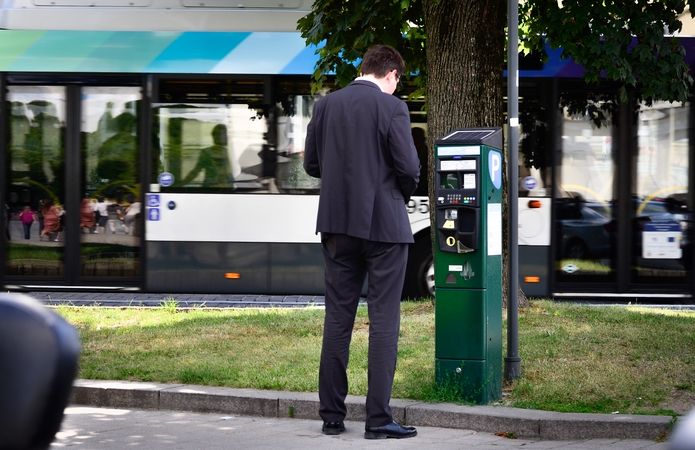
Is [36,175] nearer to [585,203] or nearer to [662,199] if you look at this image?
[585,203]

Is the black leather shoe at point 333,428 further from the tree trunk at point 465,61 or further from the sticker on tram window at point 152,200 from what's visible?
the sticker on tram window at point 152,200

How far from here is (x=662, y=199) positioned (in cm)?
1116

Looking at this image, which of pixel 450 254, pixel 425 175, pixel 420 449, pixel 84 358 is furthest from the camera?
pixel 425 175

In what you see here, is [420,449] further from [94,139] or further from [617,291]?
[94,139]

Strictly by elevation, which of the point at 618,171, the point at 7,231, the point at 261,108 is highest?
the point at 261,108

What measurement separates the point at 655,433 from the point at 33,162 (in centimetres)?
858

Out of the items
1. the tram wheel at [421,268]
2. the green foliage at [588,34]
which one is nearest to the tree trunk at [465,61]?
the green foliage at [588,34]

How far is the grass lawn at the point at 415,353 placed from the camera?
5883mm

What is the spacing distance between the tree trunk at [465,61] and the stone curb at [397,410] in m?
3.47

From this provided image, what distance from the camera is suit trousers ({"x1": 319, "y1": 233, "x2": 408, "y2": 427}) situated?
514cm

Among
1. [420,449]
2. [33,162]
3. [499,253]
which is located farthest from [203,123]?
[420,449]

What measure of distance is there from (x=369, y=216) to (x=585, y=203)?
21.8ft

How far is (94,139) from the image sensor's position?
11648mm

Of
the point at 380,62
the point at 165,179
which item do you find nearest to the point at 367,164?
the point at 380,62
